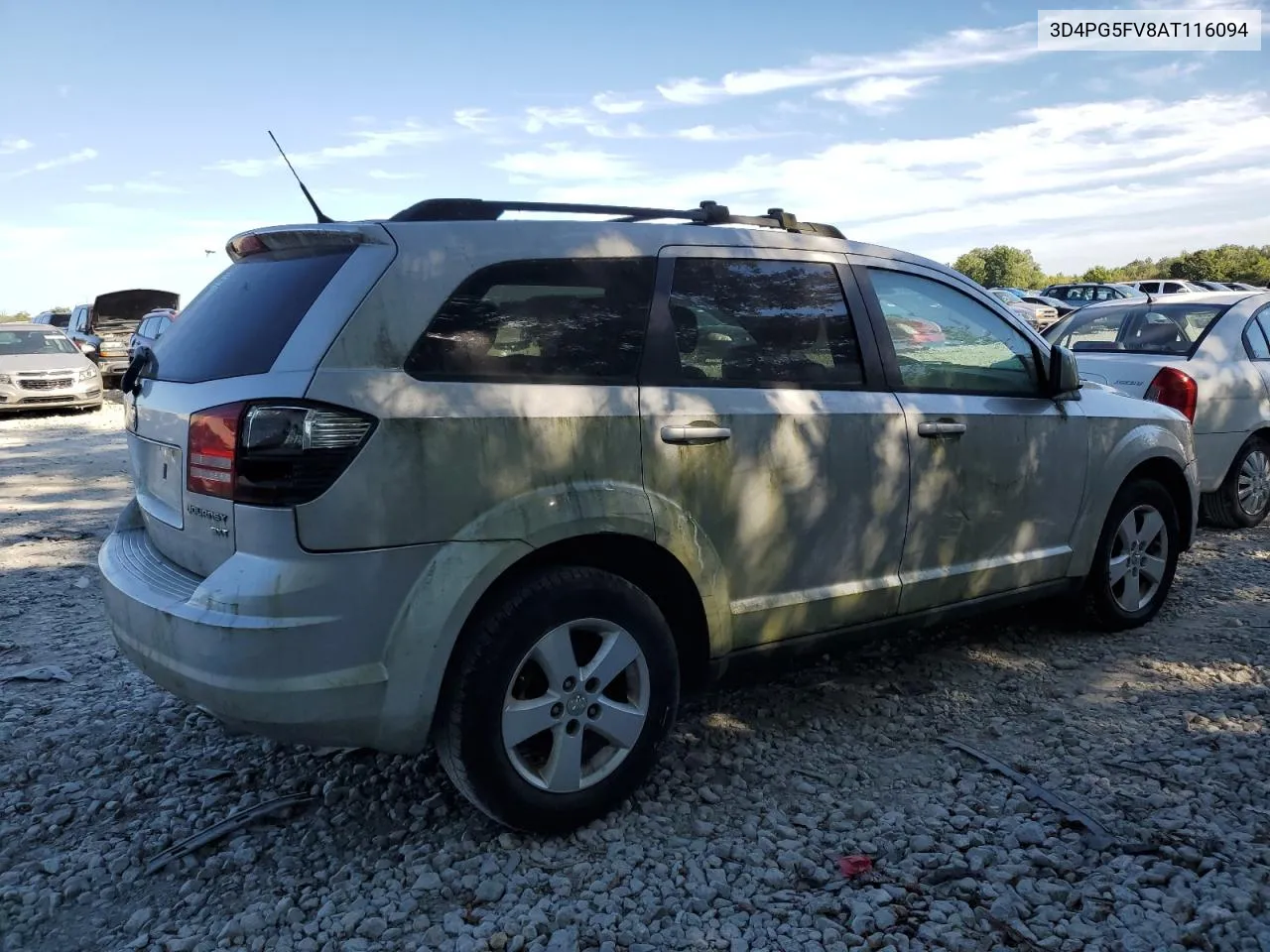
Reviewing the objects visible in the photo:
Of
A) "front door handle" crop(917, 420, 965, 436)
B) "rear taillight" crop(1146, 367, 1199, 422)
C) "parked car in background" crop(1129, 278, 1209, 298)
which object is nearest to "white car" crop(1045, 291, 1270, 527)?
"rear taillight" crop(1146, 367, 1199, 422)

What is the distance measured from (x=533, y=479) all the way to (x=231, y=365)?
2.97 feet

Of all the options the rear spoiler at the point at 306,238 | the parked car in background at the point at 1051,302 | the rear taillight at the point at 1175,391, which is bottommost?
the rear taillight at the point at 1175,391

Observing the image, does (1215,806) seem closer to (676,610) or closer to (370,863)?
(676,610)

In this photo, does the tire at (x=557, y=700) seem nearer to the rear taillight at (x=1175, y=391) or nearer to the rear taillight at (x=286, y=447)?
the rear taillight at (x=286, y=447)

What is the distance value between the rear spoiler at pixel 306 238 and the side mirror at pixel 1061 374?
290cm

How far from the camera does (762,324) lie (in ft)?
11.4

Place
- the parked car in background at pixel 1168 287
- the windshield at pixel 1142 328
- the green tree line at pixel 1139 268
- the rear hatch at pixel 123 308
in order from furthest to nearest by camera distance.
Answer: the green tree line at pixel 1139 268 < the parked car in background at pixel 1168 287 < the rear hatch at pixel 123 308 < the windshield at pixel 1142 328

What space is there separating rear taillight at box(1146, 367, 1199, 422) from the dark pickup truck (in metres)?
20.9

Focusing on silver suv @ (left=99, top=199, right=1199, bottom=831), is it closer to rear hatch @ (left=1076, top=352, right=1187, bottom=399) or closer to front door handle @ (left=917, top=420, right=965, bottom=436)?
front door handle @ (left=917, top=420, right=965, bottom=436)

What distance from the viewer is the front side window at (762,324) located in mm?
3284

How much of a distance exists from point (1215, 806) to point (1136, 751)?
0.40m

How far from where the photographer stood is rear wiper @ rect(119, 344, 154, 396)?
130 inches

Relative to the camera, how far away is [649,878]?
282 centimetres

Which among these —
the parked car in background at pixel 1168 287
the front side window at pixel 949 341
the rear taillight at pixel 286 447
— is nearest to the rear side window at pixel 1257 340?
the front side window at pixel 949 341
